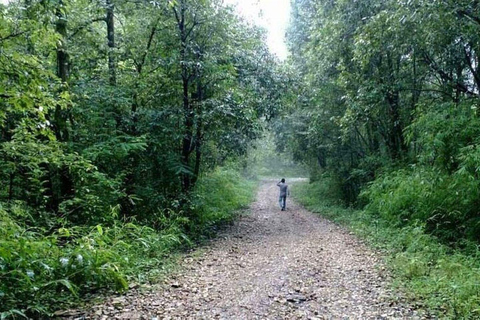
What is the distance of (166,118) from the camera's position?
10703 mm

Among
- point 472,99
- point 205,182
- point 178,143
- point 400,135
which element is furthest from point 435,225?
point 205,182

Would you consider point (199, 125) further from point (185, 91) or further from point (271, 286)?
point (271, 286)

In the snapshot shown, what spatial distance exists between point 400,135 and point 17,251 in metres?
13.4

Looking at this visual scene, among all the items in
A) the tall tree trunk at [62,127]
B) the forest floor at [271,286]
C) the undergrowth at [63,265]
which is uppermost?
the tall tree trunk at [62,127]

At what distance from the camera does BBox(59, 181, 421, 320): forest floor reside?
4965 millimetres

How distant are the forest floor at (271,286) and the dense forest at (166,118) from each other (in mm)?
694

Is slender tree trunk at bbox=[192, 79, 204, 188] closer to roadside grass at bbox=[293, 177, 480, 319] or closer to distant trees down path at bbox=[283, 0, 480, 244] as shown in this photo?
distant trees down path at bbox=[283, 0, 480, 244]

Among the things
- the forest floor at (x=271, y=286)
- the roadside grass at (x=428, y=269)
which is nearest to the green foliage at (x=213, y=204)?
the forest floor at (x=271, y=286)

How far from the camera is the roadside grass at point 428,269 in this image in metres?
4.87

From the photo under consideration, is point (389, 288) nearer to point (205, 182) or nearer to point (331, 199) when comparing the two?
point (205, 182)

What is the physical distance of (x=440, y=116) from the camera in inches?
353

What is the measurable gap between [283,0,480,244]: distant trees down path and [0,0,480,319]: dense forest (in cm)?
5

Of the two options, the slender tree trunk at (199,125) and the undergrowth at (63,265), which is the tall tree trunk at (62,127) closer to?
the undergrowth at (63,265)

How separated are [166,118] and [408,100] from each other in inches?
373
